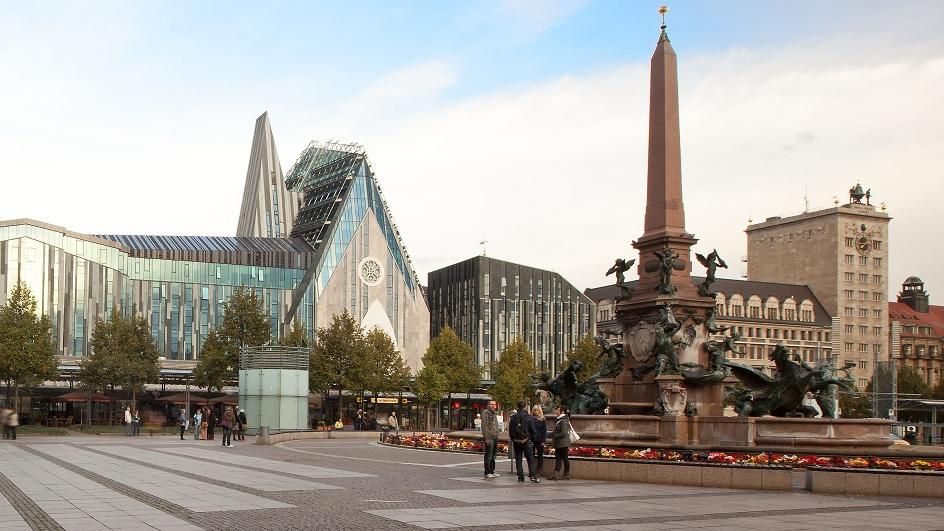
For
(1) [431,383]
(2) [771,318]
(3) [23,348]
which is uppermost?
(2) [771,318]

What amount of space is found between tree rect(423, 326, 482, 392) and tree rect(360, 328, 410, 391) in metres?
3.47

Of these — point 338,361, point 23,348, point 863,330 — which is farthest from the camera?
point 863,330

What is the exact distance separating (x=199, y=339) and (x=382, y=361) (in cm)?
3702

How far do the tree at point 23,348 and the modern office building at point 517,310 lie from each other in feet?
248

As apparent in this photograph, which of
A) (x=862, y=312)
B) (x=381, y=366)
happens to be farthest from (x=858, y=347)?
(x=381, y=366)

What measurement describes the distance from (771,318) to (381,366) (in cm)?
6494

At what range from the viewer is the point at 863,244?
143 metres

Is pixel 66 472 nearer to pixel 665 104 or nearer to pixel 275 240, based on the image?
pixel 665 104

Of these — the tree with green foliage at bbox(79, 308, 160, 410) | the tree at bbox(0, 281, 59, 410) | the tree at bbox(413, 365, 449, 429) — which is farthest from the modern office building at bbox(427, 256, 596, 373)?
the tree at bbox(0, 281, 59, 410)

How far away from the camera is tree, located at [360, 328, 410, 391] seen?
281ft

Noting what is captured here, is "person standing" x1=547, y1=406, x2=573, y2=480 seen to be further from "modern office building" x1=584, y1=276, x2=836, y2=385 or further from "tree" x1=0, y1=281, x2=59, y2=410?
"modern office building" x1=584, y1=276, x2=836, y2=385

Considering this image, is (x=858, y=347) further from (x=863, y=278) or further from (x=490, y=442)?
(x=490, y=442)

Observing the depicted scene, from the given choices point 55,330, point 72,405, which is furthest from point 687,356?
point 55,330

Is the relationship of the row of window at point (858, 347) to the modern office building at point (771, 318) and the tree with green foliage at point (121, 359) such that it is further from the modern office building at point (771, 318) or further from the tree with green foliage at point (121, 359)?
the tree with green foliage at point (121, 359)
